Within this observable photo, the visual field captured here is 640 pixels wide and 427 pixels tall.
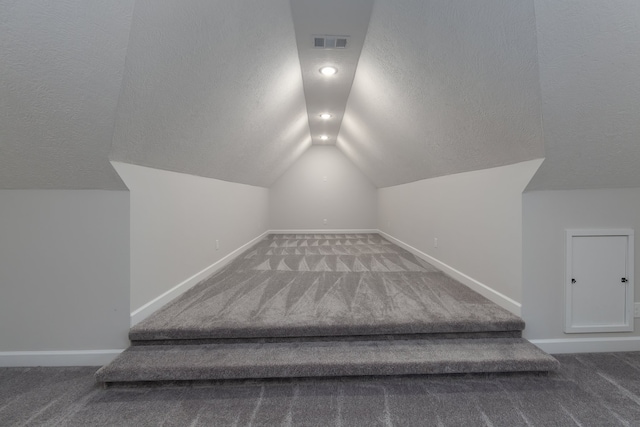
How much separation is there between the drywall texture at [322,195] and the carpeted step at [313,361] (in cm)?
544

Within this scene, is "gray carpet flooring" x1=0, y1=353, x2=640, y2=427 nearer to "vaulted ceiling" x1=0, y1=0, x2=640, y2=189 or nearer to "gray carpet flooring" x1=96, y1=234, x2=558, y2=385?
"gray carpet flooring" x1=96, y1=234, x2=558, y2=385

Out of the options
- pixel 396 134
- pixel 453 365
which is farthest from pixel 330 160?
pixel 453 365

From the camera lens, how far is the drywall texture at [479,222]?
208 cm

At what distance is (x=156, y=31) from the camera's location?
1.40 metres

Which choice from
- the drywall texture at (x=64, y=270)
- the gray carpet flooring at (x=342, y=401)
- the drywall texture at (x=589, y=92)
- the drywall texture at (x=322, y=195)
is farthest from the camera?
the drywall texture at (x=322, y=195)

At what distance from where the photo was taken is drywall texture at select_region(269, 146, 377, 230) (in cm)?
717

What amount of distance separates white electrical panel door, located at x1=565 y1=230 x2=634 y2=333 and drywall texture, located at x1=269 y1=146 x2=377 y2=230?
525 centimetres

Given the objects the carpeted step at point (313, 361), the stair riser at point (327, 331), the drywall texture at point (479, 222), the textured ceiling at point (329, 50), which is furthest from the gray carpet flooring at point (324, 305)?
the textured ceiling at point (329, 50)

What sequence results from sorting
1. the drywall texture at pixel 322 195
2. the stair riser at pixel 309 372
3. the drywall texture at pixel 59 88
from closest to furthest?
the drywall texture at pixel 59 88
the stair riser at pixel 309 372
the drywall texture at pixel 322 195

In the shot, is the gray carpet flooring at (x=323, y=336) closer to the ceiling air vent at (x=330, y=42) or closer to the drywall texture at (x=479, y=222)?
the drywall texture at (x=479, y=222)

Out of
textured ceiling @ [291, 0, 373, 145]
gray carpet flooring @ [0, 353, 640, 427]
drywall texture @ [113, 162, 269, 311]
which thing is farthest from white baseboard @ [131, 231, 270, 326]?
textured ceiling @ [291, 0, 373, 145]

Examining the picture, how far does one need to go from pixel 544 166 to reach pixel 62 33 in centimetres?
281

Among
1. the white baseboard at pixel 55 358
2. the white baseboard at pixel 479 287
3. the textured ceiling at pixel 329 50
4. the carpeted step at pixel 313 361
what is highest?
the textured ceiling at pixel 329 50

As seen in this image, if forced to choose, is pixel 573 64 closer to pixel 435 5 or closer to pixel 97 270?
pixel 435 5
